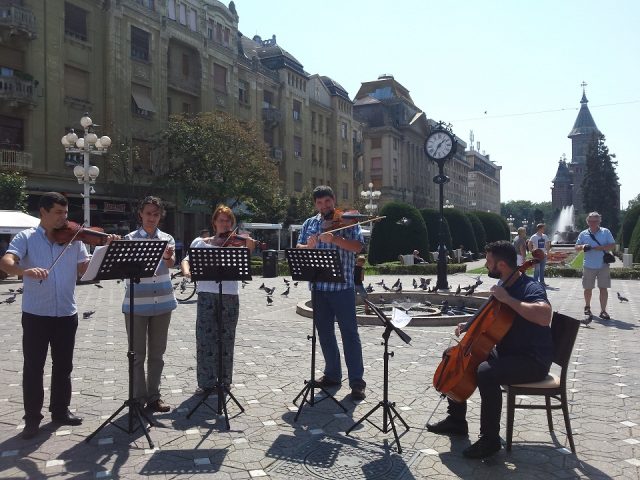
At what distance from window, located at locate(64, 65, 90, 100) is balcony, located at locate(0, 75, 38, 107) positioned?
285 centimetres

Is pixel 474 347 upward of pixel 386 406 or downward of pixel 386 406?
upward

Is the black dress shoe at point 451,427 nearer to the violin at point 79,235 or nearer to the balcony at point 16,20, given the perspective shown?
the violin at point 79,235

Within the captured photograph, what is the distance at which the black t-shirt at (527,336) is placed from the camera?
437cm

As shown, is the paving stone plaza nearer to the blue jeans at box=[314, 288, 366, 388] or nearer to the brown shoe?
the brown shoe

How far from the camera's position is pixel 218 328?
5508 mm

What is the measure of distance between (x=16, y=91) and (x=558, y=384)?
28.0m

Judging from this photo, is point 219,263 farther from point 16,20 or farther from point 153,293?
point 16,20

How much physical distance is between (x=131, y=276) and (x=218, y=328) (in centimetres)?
110

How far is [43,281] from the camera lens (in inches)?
193

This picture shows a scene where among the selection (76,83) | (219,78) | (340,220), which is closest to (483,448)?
(340,220)

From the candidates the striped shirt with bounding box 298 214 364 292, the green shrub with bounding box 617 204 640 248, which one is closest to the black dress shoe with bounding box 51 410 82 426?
the striped shirt with bounding box 298 214 364 292

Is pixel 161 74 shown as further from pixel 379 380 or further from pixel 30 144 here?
pixel 379 380

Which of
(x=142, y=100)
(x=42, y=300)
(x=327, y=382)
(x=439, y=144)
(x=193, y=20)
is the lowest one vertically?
(x=327, y=382)

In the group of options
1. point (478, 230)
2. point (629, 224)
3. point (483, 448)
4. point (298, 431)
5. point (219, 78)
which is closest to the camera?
point (483, 448)
